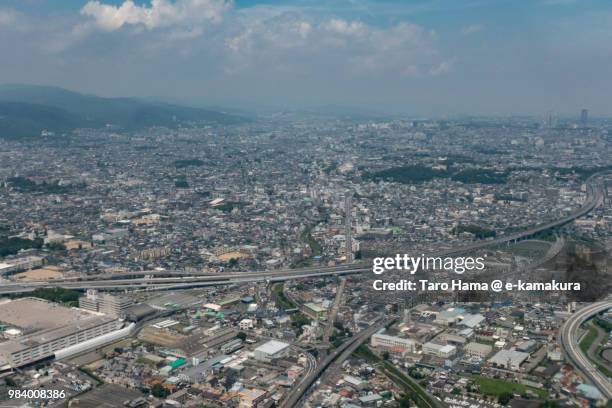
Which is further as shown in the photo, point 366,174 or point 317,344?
point 366,174

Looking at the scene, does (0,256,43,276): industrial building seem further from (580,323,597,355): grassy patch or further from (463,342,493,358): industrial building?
(580,323,597,355): grassy patch

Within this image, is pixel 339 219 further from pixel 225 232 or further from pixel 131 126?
pixel 131 126

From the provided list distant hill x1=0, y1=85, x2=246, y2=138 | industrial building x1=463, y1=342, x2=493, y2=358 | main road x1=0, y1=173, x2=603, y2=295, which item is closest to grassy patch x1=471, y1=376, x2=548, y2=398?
industrial building x1=463, y1=342, x2=493, y2=358

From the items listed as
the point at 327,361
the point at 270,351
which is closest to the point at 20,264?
the point at 270,351

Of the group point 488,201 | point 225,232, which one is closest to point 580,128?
point 488,201

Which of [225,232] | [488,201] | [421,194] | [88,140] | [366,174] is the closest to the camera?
[225,232]

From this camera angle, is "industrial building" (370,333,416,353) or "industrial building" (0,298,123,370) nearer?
"industrial building" (0,298,123,370)

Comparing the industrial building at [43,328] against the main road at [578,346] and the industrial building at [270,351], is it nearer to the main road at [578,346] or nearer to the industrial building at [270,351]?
the industrial building at [270,351]
